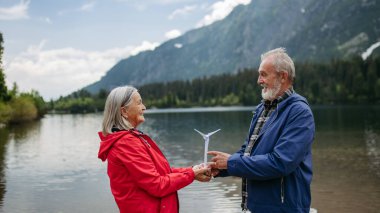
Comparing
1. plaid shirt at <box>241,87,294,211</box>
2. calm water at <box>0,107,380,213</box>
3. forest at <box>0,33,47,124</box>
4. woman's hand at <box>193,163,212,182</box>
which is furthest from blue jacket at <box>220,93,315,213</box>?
forest at <box>0,33,47,124</box>

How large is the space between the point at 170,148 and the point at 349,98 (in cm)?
13957

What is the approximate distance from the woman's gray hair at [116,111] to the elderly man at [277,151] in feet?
3.58

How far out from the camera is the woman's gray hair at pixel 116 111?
484cm

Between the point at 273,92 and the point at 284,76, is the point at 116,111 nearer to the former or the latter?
the point at 273,92

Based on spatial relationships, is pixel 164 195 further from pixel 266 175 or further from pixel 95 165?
pixel 95 165

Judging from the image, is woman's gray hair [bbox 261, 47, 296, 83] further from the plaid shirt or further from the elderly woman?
the elderly woman

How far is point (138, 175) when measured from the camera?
461 cm

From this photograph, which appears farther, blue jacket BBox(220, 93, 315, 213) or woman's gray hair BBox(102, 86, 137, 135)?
woman's gray hair BBox(102, 86, 137, 135)

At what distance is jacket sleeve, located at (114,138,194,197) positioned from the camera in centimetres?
461

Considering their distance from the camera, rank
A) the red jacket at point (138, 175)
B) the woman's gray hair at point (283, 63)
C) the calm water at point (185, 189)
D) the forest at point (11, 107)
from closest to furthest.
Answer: the red jacket at point (138, 175) < the woman's gray hair at point (283, 63) < the calm water at point (185, 189) < the forest at point (11, 107)

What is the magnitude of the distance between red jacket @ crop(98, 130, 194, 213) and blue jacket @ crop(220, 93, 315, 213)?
0.69m

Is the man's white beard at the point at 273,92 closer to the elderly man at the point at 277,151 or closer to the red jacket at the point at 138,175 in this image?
the elderly man at the point at 277,151

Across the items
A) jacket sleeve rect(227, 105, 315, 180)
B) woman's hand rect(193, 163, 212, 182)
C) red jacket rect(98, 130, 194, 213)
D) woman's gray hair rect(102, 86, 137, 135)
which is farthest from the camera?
woman's hand rect(193, 163, 212, 182)

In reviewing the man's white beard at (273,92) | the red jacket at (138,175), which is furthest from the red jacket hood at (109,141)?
the man's white beard at (273,92)
